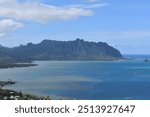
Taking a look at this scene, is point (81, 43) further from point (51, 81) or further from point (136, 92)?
point (136, 92)

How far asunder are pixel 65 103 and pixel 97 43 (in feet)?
86.3

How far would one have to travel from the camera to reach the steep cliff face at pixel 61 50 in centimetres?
2728

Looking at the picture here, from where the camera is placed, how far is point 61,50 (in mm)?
28609

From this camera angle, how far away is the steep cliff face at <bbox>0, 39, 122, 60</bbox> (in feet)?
89.5

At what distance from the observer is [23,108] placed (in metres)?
1.05

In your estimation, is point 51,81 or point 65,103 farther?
point 51,81

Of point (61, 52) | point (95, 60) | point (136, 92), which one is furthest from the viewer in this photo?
point (95, 60)

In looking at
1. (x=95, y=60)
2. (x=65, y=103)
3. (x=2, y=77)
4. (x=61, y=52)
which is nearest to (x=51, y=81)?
(x=2, y=77)

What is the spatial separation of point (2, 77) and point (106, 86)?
6.13m

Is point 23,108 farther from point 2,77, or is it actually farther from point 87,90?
point 2,77

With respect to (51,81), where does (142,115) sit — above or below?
above

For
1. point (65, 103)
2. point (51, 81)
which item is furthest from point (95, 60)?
point (65, 103)

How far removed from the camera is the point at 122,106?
1.05 m

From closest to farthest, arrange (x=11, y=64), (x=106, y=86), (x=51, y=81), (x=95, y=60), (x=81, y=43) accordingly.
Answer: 1. (x=106, y=86)
2. (x=51, y=81)
3. (x=11, y=64)
4. (x=81, y=43)
5. (x=95, y=60)
